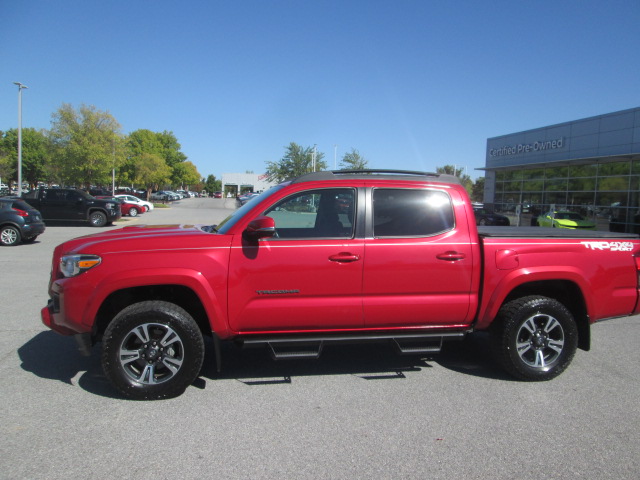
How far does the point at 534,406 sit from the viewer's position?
392 cm

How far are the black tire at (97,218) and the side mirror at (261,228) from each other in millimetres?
21371

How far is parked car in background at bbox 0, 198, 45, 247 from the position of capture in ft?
45.7

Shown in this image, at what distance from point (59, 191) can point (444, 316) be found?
2250cm

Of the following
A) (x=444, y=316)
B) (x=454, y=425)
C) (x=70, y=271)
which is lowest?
(x=454, y=425)

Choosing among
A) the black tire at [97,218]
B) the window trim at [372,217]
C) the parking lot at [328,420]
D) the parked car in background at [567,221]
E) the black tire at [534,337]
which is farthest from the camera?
the black tire at [97,218]

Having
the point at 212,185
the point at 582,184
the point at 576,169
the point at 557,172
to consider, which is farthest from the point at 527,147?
the point at 212,185

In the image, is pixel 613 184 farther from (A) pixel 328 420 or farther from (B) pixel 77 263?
(B) pixel 77 263

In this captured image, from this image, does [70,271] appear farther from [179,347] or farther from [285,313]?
[285,313]

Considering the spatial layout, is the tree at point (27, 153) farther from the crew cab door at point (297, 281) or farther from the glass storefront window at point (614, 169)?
the crew cab door at point (297, 281)

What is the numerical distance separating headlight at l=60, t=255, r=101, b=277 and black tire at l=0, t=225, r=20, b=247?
40.3 feet

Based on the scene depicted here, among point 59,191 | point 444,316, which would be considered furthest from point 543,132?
point 444,316

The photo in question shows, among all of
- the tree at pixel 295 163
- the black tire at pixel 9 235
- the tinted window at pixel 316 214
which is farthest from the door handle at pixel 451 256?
the tree at pixel 295 163

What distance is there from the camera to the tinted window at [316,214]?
4215 mm

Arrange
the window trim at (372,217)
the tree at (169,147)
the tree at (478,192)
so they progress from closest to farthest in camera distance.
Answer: the window trim at (372,217) < the tree at (478,192) < the tree at (169,147)
